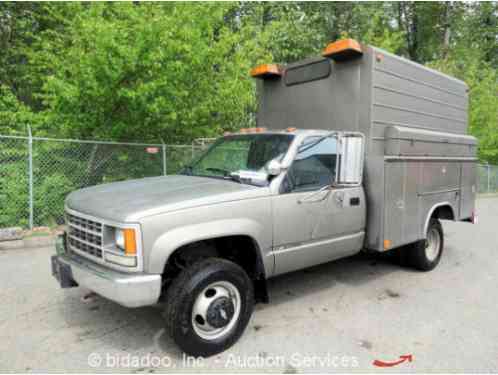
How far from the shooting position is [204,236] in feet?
9.93

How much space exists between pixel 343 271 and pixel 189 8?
19.7 ft

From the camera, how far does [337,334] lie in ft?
11.4

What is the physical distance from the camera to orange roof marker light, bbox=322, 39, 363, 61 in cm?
425

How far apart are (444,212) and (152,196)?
458 cm

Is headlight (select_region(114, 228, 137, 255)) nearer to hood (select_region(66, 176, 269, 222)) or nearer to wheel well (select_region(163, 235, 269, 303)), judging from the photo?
hood (select_region(66, 176, 269, 222))

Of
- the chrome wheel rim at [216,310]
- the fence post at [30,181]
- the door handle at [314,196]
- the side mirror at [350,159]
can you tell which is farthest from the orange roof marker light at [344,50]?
the fence post at [30,181]

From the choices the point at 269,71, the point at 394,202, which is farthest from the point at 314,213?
the point at 269,71

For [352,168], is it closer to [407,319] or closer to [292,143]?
[292,143]

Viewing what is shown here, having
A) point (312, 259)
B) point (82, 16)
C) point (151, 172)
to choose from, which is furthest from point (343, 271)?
point (82, 16)

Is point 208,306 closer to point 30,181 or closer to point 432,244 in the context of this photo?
point 432,244

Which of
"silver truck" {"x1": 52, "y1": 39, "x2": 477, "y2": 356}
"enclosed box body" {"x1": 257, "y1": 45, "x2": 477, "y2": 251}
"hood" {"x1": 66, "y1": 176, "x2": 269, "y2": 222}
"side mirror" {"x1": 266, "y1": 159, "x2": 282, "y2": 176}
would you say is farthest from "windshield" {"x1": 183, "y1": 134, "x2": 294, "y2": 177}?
"enclosed box body" {"x1": 257, "y1": 45, "x2": 477, "y2": 251}

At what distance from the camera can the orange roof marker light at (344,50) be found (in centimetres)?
425

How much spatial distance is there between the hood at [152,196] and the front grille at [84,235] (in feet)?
0.31

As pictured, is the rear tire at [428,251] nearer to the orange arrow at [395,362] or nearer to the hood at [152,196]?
the orange arrow at [395,362]
